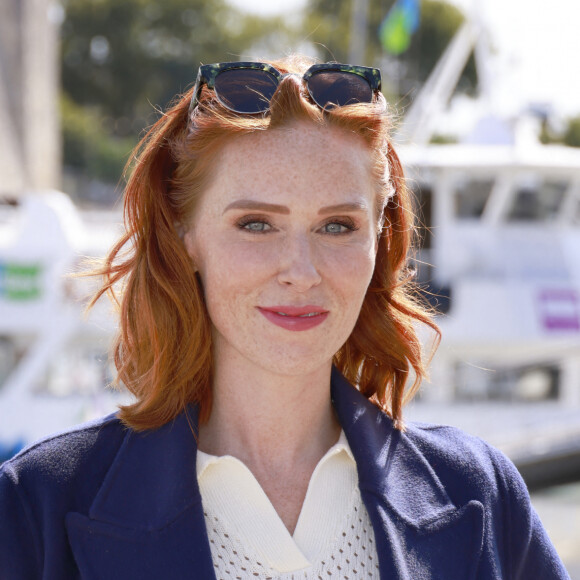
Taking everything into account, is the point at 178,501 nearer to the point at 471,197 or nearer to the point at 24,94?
the point at 471,197

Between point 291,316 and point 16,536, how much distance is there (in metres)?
0.60

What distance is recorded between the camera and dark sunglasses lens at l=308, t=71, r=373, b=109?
166cm

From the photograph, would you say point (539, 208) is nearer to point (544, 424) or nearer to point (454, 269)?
point (454, 269)

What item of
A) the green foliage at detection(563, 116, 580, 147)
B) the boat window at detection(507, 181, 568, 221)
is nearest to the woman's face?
the boat window at detection(507, 181, 568, 221)

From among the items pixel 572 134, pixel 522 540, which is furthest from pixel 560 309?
pixel 572 134

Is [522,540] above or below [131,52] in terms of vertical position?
below

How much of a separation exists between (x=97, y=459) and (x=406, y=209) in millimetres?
824

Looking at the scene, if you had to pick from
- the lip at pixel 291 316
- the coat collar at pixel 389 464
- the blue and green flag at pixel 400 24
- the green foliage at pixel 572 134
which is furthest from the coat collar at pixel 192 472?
the green foliage at pixel 572 134

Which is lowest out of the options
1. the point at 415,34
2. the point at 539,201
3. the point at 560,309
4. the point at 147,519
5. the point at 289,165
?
the point at 560,309

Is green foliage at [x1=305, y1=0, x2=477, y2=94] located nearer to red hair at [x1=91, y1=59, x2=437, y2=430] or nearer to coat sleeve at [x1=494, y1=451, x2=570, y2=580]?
red hair at [x1=91, y1=59, x2=437, y2=430]

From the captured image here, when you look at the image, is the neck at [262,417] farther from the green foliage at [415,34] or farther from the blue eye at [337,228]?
the green foliage at [415,34]

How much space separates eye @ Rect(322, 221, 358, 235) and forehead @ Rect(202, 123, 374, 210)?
0.06 metres

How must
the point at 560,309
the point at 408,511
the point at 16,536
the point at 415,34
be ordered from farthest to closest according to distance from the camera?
the point at 415,34, the point at 560,309, the point at 408,511, the point at 16,536

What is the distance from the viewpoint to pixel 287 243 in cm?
162
